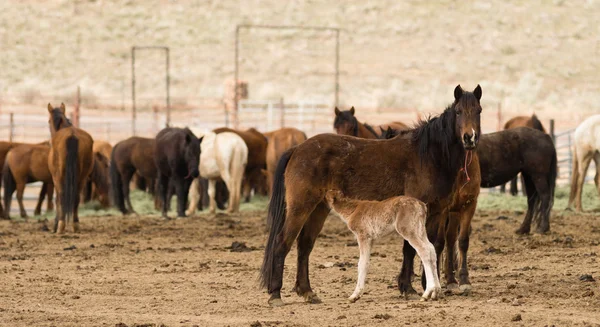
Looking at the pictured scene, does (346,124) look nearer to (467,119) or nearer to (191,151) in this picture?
(191,151)

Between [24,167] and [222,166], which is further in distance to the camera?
[222,166]

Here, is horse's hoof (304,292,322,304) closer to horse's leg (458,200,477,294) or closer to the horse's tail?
the horse's tail

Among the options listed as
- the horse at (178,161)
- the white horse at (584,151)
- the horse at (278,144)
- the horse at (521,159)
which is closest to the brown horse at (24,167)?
the horse at (178,161)

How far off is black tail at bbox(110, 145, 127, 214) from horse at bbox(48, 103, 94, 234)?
4486mm

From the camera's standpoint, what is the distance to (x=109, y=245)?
1534 centimetres

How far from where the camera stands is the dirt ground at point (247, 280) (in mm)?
8820

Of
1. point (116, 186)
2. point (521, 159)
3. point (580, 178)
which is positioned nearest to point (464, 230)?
point (521, 159)

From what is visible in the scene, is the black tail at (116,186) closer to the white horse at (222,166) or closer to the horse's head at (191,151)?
the white horse at (222,166)

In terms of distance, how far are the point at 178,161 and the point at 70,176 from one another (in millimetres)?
3815

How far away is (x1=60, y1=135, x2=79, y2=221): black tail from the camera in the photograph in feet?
55.9

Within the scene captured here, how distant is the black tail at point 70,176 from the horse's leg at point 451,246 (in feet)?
26.8

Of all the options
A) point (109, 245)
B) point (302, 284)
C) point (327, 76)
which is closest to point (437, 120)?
point (302, 284)

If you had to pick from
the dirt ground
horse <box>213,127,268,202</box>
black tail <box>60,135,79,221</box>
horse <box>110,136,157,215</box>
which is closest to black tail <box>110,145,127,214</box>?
horse <box>110,136,157,215</box>

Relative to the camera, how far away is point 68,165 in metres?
17.1
